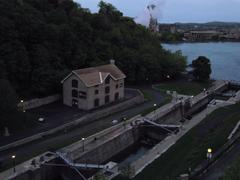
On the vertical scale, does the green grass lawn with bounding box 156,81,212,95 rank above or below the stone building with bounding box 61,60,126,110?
below

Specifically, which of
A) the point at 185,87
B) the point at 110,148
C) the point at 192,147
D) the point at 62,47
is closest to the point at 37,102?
the point at 62,47

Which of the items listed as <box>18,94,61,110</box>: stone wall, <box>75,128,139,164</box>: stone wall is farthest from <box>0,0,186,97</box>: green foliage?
A: <box>75,128,139,164</box>: stone wall

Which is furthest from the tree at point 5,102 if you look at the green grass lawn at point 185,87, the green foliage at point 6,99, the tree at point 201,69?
the tree at point 201,69

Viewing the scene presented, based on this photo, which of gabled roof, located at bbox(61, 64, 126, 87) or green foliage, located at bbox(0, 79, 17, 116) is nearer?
green foliage, located at bbox(0, 79, 17, 116)

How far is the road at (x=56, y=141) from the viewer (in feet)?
112

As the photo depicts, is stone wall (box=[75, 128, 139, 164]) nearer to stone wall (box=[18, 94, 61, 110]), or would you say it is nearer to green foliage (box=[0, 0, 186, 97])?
stone wall (box=[18, 94, 61, 110])

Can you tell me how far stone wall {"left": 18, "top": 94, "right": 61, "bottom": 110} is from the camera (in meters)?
45.1

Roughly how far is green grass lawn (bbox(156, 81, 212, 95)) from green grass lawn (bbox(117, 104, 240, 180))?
1199cm

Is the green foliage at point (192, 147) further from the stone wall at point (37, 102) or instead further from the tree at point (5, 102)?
the stone wall at point (37, 102)

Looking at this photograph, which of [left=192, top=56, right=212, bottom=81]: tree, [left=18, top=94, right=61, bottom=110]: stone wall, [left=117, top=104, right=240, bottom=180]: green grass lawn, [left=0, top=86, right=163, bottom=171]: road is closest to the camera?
[left=117, top=104, right=240, bottom=180]: green grass lawn

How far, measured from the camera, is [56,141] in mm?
37875

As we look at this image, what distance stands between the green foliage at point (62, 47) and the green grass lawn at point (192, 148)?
17071mm

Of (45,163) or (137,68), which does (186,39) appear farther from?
(45,163)

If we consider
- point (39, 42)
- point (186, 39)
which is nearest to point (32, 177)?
point (39, 42)
